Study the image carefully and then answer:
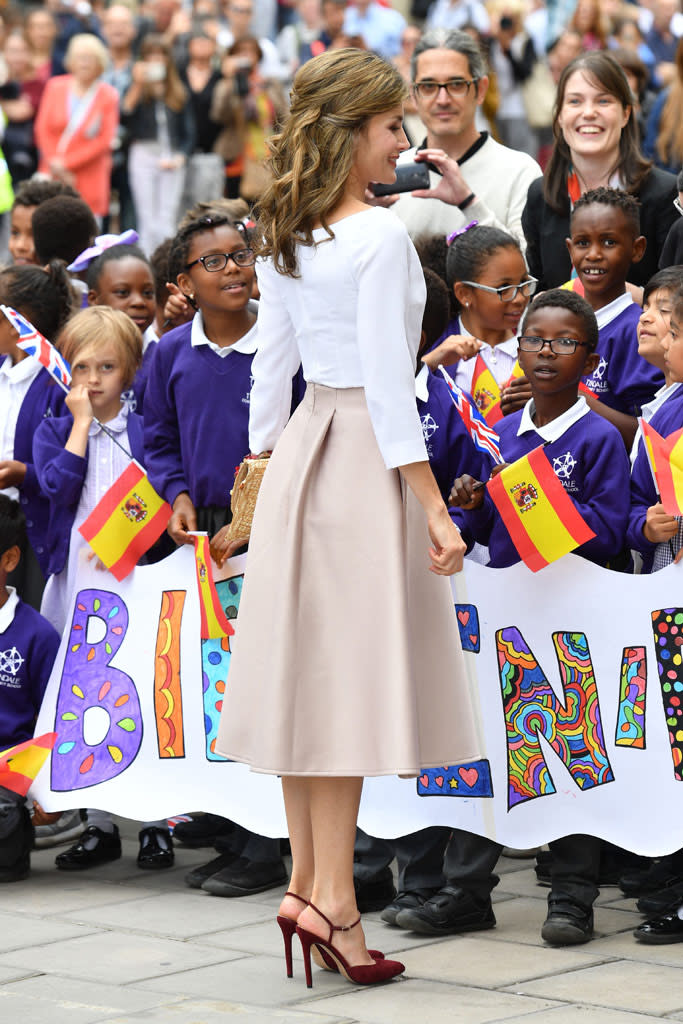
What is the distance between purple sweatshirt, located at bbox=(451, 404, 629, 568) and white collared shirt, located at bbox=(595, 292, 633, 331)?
59cm

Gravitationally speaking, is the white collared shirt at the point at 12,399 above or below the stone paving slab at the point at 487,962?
above

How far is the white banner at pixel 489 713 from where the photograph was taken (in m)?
4.71

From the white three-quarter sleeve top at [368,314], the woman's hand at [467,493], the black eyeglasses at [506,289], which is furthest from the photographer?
the black eyeglasses at [506,289]

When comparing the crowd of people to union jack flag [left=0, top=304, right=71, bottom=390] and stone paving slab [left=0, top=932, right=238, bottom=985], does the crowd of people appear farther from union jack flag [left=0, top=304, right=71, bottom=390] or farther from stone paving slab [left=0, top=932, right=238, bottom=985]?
stone paving slab [left=0, top=932, right=238, bottom=985]

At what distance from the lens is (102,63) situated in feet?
46.9

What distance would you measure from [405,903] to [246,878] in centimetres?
64

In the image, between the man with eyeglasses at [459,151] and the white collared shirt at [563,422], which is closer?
the white collared shirt at [563,422]

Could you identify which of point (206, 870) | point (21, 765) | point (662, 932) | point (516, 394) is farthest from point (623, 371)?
point (21, 765)

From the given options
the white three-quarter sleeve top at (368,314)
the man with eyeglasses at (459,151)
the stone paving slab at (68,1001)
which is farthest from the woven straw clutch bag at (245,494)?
the man with eyeglasses at (459,151)

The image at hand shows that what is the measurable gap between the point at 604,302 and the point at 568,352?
0.64m

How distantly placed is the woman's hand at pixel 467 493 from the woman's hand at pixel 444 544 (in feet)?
2.21

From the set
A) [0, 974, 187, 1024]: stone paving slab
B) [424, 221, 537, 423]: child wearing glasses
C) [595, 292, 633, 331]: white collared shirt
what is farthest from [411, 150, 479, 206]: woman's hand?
[0, 974, 187, 1024]: stone paving slab

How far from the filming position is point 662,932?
15.2 feet

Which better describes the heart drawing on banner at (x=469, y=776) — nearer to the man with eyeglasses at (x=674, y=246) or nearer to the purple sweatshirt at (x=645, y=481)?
the purple sweatshirt at (x=645, y=481)
